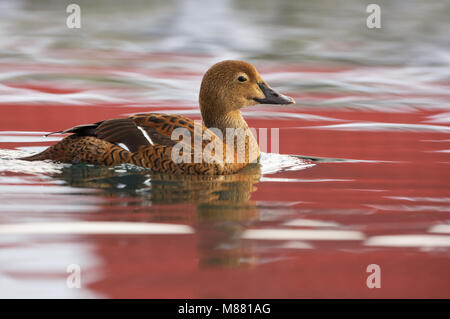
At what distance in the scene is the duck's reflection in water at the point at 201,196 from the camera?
4422 mm

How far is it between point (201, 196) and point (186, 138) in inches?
45.9

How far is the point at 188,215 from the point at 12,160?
9.66ft

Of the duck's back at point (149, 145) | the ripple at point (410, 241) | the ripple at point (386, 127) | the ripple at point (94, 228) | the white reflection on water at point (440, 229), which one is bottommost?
the ripple at point (410, 241)

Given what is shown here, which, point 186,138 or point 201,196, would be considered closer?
point 201,196

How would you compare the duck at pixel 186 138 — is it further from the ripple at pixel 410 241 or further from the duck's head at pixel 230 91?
the ripple at pixel 410 241

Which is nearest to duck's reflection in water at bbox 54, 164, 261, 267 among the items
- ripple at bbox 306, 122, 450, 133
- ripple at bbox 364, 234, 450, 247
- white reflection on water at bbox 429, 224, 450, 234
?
ripple at bbox 364, 234, 450, 247

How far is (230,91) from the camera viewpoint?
784 centimetres

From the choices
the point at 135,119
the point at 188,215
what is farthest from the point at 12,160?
the point at 188,215

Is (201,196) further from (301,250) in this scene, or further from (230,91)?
(230,91)

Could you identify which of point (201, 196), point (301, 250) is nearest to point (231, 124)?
point (201, 196)

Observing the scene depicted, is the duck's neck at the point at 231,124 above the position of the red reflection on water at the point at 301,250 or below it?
above

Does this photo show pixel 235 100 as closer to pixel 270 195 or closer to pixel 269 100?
pixel 269 100

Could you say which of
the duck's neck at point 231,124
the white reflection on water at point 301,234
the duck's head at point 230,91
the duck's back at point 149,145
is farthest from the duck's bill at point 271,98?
the white reflection on water at point 301,234

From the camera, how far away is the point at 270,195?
20.2ft
